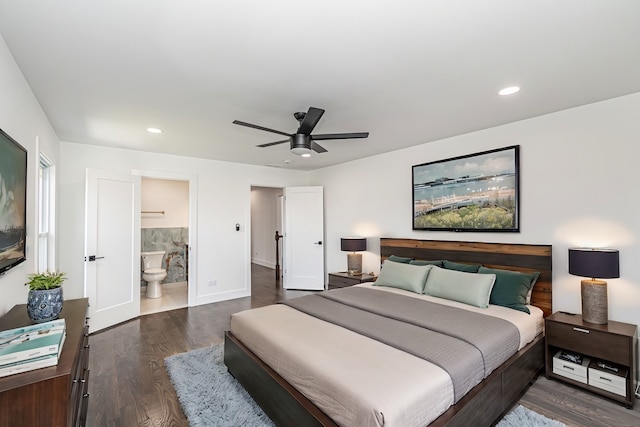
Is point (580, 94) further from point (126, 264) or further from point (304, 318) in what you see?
point (126, 264)

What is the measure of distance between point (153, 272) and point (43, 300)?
4.00 metres

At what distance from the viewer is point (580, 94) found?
8.82 ft

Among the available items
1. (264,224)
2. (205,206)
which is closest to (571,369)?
(205,206)

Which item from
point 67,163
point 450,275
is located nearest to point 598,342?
point 450,275

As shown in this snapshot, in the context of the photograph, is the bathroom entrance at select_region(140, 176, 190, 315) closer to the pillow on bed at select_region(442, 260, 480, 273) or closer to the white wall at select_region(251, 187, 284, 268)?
the white wall at select_region(251, 187, 284, 268)

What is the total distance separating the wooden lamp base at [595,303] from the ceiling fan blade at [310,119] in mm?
2790

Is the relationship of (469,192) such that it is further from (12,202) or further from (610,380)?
(12,202)

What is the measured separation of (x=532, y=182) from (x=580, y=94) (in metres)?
0.95

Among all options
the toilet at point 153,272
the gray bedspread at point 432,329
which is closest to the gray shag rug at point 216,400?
the gray bedspread at point 432,329

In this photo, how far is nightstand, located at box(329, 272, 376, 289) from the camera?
4.68 m

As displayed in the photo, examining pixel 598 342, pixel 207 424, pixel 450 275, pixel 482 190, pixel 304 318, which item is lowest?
pixel 207 424

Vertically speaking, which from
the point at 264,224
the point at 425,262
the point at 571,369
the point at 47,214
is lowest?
the point at 571,369

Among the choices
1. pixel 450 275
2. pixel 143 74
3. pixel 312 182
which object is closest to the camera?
pixel 143 74

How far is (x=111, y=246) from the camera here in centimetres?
414
